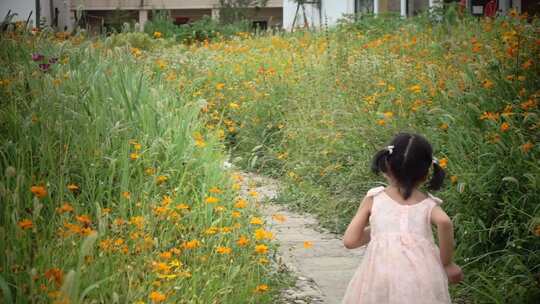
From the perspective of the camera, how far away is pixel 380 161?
3369 mm

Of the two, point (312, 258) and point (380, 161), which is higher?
point (380, 161)

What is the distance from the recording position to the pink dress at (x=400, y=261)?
3162 millimetres

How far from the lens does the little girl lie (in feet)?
10.4

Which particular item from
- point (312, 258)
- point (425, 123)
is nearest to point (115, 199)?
point (312, 258)

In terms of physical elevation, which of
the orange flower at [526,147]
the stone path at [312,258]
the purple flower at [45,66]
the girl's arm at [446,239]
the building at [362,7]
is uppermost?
the building at [362,7]

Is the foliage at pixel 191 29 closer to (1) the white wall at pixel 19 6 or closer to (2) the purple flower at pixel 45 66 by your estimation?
(1) the white wall at pixel 19 6

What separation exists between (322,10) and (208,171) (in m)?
18.9

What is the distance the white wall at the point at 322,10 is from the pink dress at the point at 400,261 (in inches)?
718

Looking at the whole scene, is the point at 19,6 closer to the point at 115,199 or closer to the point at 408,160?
the point at 115,199

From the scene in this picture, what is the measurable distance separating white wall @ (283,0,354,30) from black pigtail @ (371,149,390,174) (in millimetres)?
18106

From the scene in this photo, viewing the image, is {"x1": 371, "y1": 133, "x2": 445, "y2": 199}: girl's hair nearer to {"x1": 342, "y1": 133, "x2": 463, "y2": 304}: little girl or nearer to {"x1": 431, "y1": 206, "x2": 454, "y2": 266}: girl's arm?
{"x1": 342, "y1": 133, "x2": 463, "y2": 304}: little girl

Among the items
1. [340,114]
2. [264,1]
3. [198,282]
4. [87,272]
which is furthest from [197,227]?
[264,1]

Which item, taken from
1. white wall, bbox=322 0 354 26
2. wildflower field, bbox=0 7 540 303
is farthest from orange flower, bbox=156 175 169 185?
white wall, bbox=322 0 354 26

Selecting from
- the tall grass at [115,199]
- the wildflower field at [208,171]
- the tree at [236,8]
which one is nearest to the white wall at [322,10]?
the tree at [236,8]
